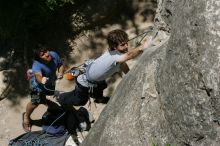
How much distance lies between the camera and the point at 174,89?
227 inches

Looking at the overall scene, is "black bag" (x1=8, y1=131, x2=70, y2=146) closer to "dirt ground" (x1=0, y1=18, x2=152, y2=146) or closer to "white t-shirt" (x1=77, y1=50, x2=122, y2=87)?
"dirt ground" (x1=0, y1=18, x2=152, y2=146)

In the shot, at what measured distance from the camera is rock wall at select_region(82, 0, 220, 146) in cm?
533

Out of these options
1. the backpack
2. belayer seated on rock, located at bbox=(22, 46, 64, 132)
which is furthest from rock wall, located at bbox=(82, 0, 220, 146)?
the backpack

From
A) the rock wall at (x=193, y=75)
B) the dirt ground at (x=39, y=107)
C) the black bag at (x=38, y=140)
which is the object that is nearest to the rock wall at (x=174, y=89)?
the rock wall at (x=193, y=75)

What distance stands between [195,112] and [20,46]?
19.8 feet

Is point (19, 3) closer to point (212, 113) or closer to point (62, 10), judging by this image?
point (62, 10)

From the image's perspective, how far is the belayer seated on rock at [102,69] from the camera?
24.5 feet

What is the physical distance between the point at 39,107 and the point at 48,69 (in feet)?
5.67

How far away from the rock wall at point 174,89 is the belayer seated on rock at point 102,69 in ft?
1.75

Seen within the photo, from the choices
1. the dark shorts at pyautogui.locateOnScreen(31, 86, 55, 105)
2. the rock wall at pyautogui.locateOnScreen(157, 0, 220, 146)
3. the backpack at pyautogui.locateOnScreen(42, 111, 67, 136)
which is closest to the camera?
the rock wall at pyautogui.locateOnScreen(157, 0, 220, 146)

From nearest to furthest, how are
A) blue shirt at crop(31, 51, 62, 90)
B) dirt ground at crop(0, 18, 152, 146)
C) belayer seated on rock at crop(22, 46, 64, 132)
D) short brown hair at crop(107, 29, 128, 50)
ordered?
short brown hair at crop(107, 29, 128, 50) → belayer seated on rock at crop(22, 46, 64, 132) → blue shirt at crop(31, 51, 62, 90) → dirt ground at crop(0, 18, 152, 146)

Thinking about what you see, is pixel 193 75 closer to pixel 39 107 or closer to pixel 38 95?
pixel 38 95

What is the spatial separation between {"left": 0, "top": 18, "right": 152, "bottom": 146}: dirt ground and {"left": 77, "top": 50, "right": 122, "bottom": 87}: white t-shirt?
71.3 inches

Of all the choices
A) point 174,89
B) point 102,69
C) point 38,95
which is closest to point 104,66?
point 102,69
